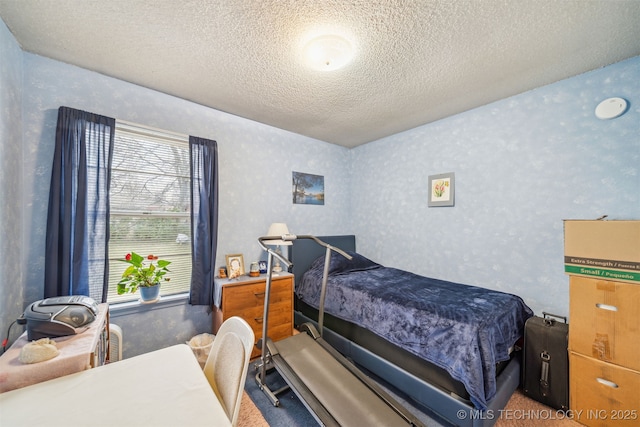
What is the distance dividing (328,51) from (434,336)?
222 cm

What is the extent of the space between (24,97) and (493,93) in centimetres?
408

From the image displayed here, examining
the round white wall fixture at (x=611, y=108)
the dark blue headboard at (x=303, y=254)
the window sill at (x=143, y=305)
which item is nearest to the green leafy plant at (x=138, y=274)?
the window sill at (x=143, y=305)

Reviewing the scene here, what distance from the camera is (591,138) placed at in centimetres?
206

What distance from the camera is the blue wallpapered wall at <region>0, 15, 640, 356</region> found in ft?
6.09

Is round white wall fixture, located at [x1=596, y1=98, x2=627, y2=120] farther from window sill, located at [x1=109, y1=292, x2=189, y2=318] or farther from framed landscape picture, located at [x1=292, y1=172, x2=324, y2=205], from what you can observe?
window sill, located at [x1=109, y1=292, x2=189, y2=318]

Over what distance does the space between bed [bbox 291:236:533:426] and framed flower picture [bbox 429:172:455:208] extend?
97cm

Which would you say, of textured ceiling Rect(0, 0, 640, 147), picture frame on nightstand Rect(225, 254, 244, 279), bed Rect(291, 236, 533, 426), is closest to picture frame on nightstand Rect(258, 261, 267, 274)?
picture frame on nightstand Rect(225, 254, 244, 279)

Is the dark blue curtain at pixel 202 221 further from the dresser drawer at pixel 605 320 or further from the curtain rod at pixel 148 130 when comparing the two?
the dresser drawer at pixel 605 320

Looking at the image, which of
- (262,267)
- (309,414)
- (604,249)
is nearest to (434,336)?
(309,414)

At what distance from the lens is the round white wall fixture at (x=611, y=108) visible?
1.91 metres

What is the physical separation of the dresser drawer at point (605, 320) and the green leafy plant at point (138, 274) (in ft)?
11.1

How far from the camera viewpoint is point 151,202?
2.41 m

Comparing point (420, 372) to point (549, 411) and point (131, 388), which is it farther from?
point (131, 388)

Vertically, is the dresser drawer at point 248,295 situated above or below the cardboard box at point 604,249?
below
